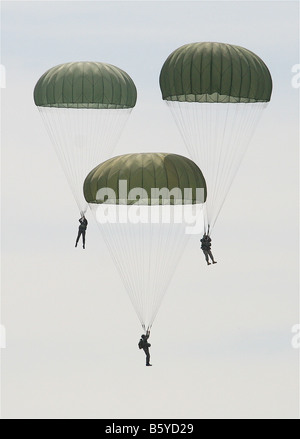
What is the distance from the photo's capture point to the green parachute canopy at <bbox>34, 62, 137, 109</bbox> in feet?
166

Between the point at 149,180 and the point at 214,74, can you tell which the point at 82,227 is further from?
the point at 214,74

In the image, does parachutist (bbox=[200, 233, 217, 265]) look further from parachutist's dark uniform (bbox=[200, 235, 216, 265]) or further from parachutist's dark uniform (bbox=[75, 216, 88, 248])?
parachutist's dark uniform (bbox=[75, 216, 88, 248])

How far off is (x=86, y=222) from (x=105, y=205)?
4450 millimetres

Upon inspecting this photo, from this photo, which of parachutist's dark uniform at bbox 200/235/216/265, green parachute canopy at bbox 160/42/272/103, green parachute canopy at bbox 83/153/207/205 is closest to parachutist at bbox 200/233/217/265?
parachutist's dark uniform at bbox 200/235/216/265

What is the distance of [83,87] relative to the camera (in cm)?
5056

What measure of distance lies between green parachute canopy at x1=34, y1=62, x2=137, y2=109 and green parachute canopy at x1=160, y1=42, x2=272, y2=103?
2652mm

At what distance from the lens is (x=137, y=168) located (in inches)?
1838

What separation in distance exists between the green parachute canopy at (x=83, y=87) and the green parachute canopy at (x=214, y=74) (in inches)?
104

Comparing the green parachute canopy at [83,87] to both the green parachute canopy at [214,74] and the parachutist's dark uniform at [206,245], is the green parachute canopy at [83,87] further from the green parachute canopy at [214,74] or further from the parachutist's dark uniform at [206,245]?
the parachutist's dark uniform at [206,245]

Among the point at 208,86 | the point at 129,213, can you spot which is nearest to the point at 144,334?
the point at 129,213

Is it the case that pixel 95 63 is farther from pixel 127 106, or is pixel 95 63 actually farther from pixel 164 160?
pixel 164 160

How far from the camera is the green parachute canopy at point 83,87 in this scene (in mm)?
50531

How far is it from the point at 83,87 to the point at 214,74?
5.00 metres

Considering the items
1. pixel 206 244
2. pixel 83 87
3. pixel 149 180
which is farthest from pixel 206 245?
pixel 83 87
